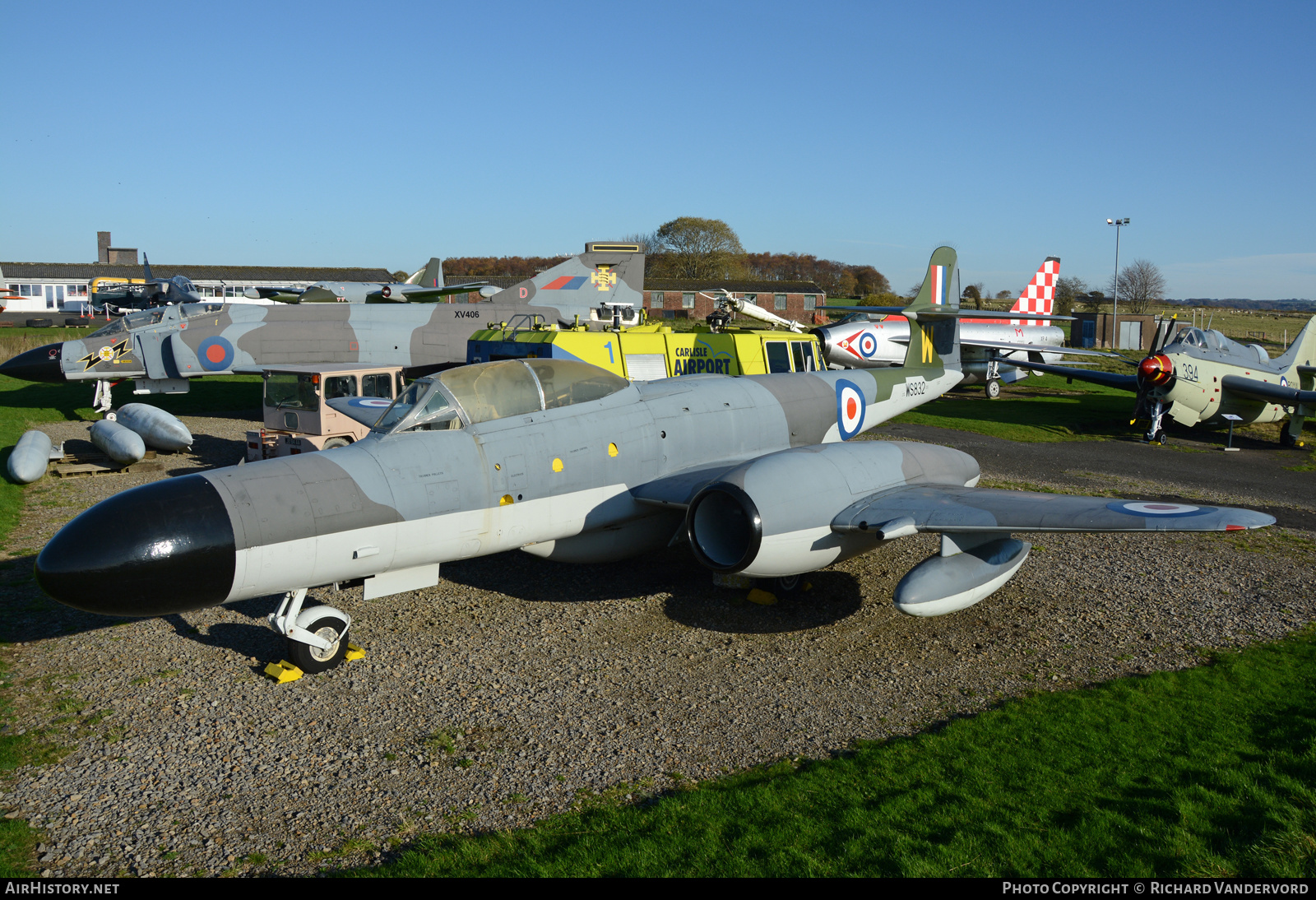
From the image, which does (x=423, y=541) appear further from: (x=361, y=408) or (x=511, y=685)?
(x=361, y=408)

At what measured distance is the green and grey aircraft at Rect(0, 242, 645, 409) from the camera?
1809 cm

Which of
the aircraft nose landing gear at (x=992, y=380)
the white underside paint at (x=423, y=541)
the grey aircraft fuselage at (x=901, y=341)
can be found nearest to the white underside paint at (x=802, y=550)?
the white underside paint at (x=423, y=541)

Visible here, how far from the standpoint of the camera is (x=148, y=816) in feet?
15.8

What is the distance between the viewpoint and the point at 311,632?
6.72 meters

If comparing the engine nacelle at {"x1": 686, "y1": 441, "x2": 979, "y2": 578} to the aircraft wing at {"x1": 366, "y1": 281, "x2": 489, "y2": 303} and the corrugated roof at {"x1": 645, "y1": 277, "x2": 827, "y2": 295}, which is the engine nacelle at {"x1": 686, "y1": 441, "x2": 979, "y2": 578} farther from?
the corrugated roof at {"x1": 645, "y1": 277, "x2": 827, "y2": 295}

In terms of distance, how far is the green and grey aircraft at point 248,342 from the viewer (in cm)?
1809

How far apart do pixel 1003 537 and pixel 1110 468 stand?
30.5 feet

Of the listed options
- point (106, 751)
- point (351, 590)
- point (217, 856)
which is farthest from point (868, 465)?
point (106, 751)

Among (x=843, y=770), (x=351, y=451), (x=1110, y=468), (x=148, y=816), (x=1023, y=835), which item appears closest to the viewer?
(x=1023, y=835)

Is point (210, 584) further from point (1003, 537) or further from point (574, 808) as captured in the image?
point (1003, 537)

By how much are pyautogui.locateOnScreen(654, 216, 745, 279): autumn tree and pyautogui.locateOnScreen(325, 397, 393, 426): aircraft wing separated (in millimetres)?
70645

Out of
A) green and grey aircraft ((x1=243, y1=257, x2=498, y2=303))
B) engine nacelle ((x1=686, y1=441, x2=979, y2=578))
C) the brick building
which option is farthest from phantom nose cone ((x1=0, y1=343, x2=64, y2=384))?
the brick building

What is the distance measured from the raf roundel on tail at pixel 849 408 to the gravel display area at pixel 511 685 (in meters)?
1.68

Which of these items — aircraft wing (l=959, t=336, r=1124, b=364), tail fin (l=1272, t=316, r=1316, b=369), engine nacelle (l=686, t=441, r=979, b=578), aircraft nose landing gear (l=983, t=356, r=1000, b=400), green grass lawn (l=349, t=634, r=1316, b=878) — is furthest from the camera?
aircraft nose landing gear (l=983, t=356, r=1000, b=400)
